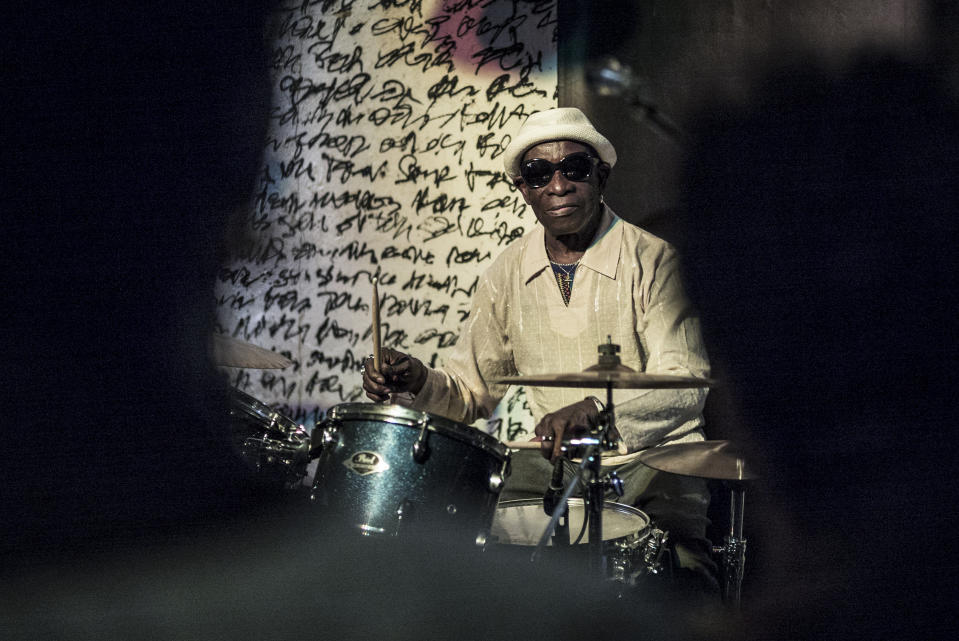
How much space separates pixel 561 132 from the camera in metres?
3.00

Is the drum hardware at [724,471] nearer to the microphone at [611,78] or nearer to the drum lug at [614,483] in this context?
the drum lug at [614,483]

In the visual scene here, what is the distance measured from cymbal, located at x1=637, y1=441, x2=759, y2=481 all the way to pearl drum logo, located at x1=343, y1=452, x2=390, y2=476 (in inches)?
29.7

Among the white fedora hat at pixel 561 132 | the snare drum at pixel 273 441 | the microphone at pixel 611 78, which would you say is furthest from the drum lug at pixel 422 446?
the microphone at pixel 611 78

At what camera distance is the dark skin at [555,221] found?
9.11ft

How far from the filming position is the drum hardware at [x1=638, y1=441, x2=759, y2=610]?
2357mm

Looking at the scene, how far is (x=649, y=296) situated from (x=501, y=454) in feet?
3.09

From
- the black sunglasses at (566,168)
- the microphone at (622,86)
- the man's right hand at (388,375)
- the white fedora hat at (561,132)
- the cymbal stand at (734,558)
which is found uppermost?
the microphone at (622,86)

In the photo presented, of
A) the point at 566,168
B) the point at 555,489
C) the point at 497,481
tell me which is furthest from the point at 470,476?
the point at 566,168

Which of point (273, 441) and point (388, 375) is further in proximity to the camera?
point (273, 441)

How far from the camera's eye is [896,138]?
2.21ft

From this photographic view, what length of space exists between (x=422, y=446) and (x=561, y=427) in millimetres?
341

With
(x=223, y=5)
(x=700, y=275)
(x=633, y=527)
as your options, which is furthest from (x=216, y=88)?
(x=633, y=527)

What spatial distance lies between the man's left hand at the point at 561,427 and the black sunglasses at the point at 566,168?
1.04m

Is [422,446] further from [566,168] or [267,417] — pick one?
[566,168]
